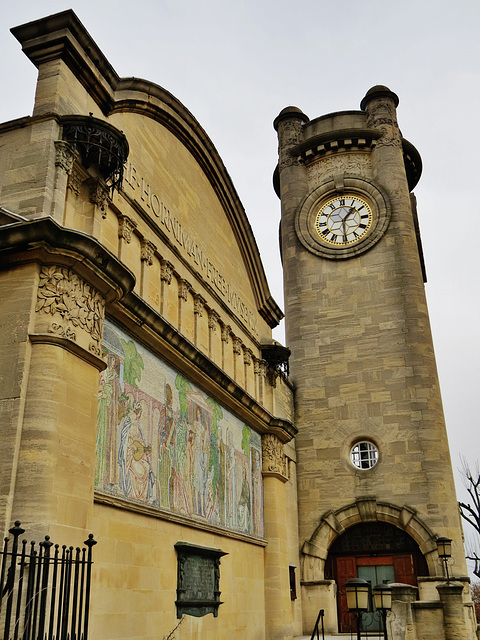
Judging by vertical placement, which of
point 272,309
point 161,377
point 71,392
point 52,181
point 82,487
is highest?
point 272,309

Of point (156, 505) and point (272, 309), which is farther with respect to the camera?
point (272, 309)

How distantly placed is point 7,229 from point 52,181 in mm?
1442

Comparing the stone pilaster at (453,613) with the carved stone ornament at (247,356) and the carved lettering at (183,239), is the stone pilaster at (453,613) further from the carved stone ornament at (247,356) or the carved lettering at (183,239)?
the carved lettering at (183,239)

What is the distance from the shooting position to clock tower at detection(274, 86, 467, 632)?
881 inches

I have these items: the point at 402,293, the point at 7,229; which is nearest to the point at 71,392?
the point at 7,229

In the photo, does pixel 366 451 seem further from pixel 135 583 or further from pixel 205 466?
pixel 135 583

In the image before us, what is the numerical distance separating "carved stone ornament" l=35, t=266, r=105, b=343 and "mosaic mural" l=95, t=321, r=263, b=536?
3.93ft

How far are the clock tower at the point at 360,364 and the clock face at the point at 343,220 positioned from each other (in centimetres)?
5

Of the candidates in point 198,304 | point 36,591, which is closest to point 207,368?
point 198,304

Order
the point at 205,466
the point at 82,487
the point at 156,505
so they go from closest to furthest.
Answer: the point at 82,487, the point at 156,505, the point at 205,466

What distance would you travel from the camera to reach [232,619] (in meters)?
15.1

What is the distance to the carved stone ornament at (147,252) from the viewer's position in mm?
13930

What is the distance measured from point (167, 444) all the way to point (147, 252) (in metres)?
3.93

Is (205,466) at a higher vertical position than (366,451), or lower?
lower
